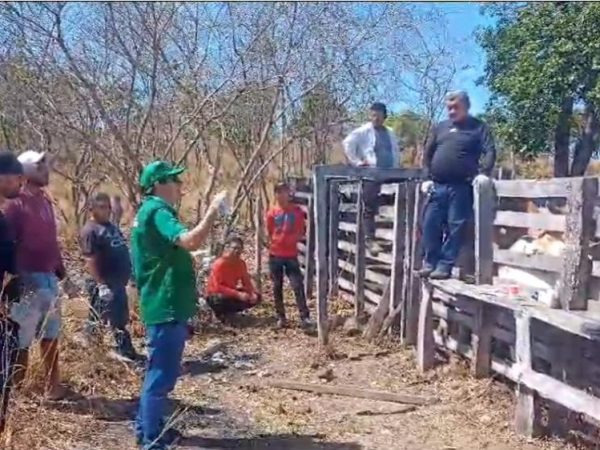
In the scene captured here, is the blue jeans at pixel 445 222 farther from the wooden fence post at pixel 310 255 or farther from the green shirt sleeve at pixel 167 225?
the wooden fence post at pixel 310 255

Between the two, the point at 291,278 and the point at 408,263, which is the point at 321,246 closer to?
the point at 408,263

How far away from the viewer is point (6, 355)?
496 centimetres

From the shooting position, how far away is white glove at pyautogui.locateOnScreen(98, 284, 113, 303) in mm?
7367

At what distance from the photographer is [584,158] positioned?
18453 millimetres

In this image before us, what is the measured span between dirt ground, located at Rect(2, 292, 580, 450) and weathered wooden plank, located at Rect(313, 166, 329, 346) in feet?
0.73

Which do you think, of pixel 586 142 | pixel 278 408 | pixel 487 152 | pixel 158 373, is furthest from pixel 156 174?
pixel 586 142

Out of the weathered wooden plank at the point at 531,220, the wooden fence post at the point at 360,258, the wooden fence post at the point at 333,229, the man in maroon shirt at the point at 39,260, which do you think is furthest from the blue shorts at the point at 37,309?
the wooden fence post at the point at 333,229

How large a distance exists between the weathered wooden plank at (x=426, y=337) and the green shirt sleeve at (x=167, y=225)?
3.26 m

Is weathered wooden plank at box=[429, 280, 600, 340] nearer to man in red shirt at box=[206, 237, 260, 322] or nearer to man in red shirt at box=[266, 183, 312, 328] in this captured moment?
man in red shirt at box=[266, 183, 312, 328]

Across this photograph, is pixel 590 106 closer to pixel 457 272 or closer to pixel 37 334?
pixel 457 272

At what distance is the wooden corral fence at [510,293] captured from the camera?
17.1 feet

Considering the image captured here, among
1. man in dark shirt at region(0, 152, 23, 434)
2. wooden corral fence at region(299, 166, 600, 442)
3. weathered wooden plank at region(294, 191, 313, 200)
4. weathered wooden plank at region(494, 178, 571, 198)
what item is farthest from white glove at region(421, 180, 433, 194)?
weathered wooden plank at region(294, 191, 313, 200)

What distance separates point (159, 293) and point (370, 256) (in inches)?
195

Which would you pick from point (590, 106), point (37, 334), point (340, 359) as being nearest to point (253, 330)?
point (340, 359)
